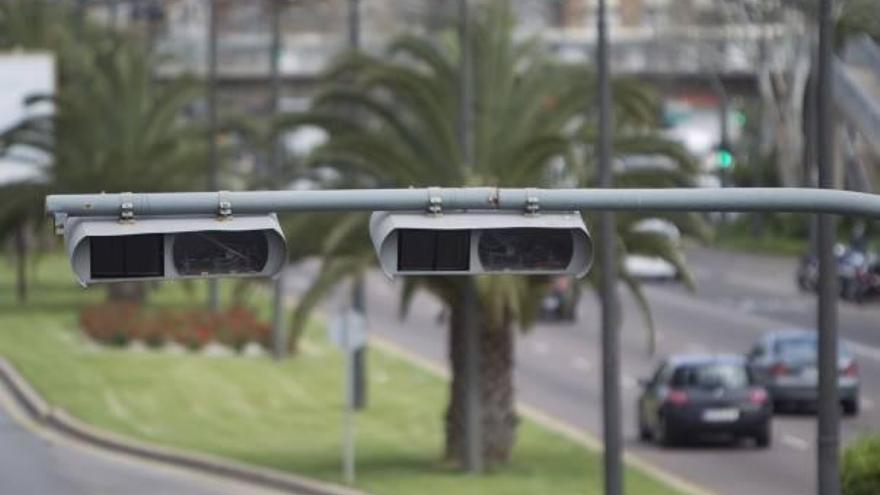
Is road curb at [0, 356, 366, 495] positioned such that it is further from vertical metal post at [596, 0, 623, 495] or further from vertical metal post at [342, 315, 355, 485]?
vertical metal post at [596, 0, 623, 495]

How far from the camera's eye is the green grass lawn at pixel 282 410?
112ft

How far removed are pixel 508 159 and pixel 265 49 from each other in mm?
83555

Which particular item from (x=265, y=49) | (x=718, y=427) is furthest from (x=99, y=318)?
(x=265, y=49)

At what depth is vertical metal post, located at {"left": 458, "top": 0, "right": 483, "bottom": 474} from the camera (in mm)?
34344

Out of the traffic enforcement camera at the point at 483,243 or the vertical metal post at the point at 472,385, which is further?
the vertical metal post at the point at 472,385

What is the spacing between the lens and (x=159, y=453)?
120ft

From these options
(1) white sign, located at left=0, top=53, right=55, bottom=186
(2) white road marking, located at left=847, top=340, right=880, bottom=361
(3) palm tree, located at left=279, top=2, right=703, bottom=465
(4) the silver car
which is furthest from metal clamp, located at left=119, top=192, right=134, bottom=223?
(1) white sign, located at left=0, top=53, right=55, bottom=186

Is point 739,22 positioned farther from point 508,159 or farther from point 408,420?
point 508,159

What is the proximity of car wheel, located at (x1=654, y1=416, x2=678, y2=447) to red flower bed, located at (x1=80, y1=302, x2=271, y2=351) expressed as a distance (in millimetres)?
13698

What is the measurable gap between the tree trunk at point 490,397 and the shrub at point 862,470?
32.3 ft

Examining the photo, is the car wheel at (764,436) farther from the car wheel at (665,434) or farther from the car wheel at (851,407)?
the car wheel at (851,407)

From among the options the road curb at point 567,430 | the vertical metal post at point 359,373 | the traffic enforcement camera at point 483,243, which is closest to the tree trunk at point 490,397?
the road curb at point 567,430

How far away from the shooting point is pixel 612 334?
29422 millimetres

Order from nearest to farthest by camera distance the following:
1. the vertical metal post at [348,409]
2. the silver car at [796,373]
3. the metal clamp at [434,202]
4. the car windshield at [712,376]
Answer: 1. the metal clamp at [434,202]
2. the vertical metal post at [348,409]
3. the car windshield at [712,376]
4. the silver car at [796,373]
